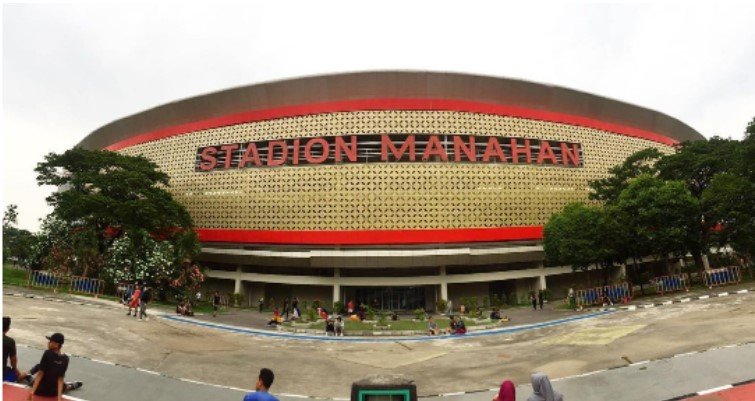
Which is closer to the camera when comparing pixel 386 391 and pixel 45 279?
pixel 386 391

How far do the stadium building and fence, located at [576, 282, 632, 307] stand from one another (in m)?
5.71

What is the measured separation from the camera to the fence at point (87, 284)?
25.6 meters

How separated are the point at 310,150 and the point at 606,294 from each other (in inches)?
850

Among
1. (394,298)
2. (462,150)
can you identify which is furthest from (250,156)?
(462,150)

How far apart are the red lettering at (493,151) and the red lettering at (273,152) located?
48.0 feet

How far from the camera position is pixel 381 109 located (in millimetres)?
31734

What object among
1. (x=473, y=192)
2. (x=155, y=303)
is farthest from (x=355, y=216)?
(x=155, y=303)

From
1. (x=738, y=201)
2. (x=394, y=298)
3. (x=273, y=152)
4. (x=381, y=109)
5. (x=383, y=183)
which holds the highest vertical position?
(x=381, y=109)

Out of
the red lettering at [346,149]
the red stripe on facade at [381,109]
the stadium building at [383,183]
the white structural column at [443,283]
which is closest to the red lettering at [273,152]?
the stadium building at [383,183]

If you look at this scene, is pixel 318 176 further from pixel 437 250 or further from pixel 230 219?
pixel 437 250

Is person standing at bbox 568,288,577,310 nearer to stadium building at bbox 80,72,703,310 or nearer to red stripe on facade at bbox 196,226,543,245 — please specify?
stadium building at bbox 80,72,703,310

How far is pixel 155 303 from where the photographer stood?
1048 inches

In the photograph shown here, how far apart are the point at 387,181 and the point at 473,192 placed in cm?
627

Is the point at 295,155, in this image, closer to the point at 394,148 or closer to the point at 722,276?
the point at 394,148
